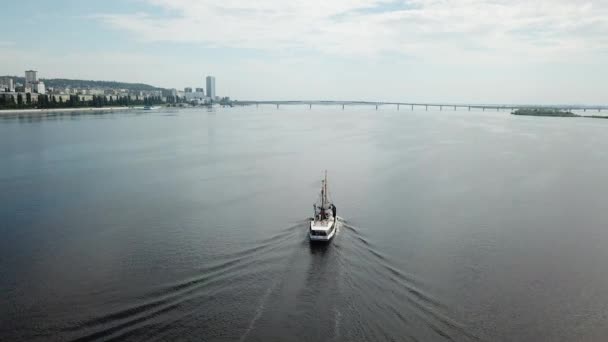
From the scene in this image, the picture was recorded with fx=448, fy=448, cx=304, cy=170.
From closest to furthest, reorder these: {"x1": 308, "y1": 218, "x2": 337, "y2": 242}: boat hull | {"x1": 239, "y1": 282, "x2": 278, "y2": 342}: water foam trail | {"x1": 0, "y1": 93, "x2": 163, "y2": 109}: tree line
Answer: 1. {"x1": 239, "y1": 282, "x2": 278, "y2": 342}: water foam trail
2. {"x1": 308, "y1": 218, "x2": 337, "y2": 242}: boat hull
3. {"x1": 0, "y1": 93, "x2": 163, "y2": 109}: tree line

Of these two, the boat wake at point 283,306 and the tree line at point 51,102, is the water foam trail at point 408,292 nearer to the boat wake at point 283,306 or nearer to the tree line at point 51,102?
the boat wake at point 283,306

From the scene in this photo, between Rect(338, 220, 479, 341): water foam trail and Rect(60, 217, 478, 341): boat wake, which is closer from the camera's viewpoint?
Rect(60, 217, 478, 341): boat wake

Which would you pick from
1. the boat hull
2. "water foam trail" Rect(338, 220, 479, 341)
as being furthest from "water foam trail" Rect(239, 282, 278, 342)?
the boat hull

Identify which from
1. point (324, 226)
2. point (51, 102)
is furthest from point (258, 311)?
point (51, 102)

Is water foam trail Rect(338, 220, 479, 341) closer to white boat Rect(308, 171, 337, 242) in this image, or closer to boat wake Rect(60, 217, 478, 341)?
boat wake Rect(60, 217, 478, 341)

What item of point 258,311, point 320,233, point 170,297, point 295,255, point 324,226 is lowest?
point 258,311

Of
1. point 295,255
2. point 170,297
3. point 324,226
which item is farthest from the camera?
point 324,226

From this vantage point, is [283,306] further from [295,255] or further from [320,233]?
[320,233]

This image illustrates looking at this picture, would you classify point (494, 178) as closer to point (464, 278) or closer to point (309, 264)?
point (464, 278)

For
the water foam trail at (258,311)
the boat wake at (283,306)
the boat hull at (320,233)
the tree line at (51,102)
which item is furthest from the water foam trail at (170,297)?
the tree line at (51,102)
